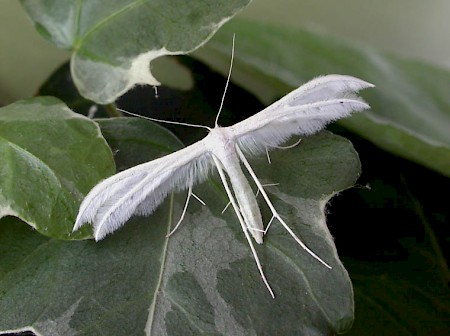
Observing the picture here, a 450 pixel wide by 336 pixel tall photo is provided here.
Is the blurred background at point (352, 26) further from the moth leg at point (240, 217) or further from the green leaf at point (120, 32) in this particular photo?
the moth leg at point (240, 217)

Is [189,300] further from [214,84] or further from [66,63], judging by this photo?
[66,63]

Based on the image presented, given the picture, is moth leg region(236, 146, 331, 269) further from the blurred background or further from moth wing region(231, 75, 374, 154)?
the blurred background

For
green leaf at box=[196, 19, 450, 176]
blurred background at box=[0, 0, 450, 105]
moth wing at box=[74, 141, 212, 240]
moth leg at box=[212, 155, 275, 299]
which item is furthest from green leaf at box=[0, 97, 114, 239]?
blurred background at box=[0, 0, 450, 105]

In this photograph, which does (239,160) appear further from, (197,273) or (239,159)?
(197,273)

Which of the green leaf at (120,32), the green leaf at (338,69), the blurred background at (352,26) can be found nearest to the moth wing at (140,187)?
the green leaf at (120,32)

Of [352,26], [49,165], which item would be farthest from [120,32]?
[352,26]
